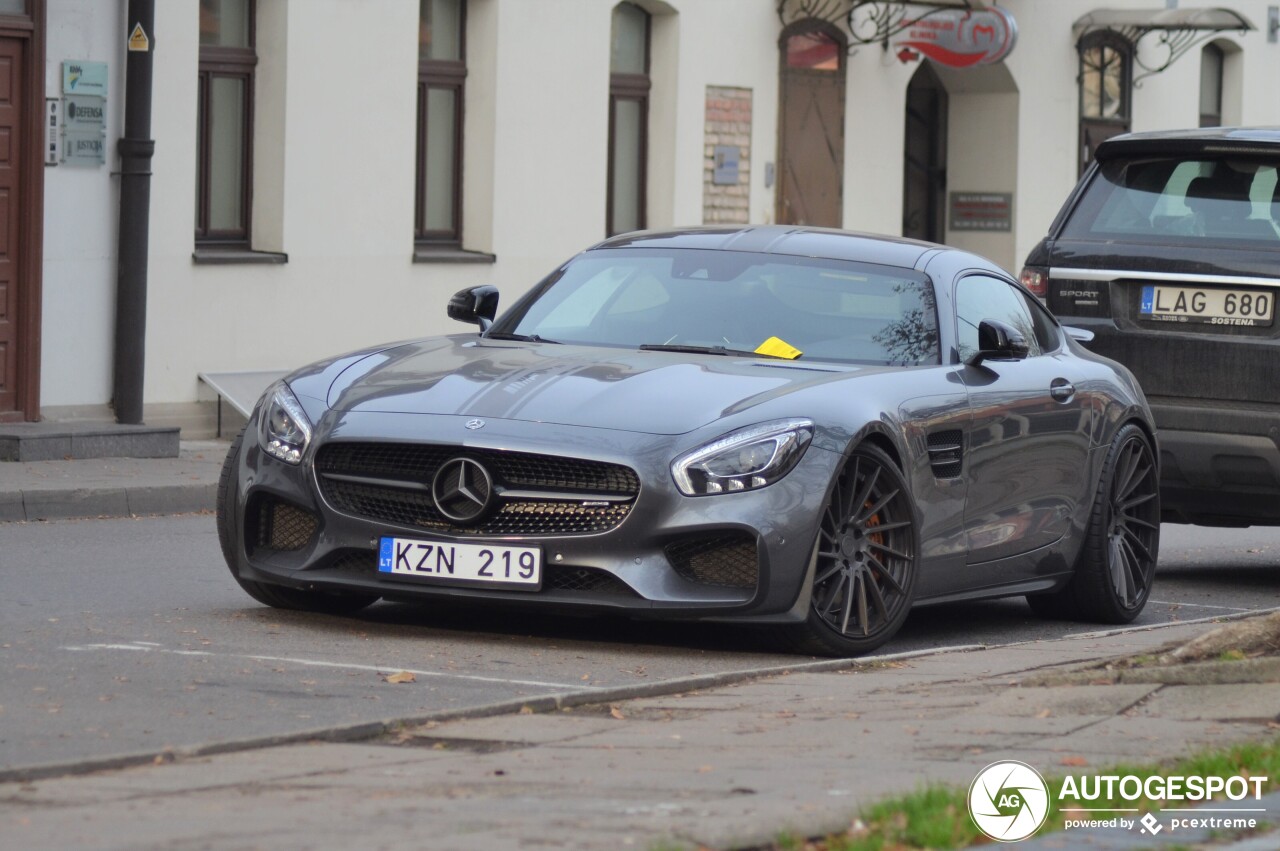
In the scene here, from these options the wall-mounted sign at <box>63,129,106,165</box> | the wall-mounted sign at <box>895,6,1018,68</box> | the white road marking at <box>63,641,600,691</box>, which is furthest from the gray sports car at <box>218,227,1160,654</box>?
the wall-mounted sign at <box>895,6,1018,68</box>

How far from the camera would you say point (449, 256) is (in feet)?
66.2

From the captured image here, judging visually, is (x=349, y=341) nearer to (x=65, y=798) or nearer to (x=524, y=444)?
(x=524, y=444)

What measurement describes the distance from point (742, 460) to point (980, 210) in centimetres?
2069

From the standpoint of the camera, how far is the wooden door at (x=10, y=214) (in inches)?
637

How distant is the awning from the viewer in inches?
1085

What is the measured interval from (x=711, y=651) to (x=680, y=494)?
0.76m

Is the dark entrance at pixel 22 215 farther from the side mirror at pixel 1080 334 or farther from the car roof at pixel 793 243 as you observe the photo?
the side mirror at pixel 1080 334

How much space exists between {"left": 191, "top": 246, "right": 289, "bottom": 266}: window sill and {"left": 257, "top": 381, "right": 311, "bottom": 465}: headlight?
927 centimetres

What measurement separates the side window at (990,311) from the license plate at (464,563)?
2179 mm

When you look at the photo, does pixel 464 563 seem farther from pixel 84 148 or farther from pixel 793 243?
pixel 84 148

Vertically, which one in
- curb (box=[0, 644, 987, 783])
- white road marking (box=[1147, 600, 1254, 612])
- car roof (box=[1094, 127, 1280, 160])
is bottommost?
white road marking (box=[1147, 600, 1254, 612])

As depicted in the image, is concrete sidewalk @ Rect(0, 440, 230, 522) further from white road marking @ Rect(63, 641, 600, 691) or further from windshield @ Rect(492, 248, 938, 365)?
white road marking @ Rect(63, 641, 600, 691)

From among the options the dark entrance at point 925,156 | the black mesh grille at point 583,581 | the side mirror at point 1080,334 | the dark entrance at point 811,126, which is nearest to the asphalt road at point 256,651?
the black mesh grille at point 583,581

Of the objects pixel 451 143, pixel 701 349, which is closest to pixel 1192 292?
pixel 701 349
